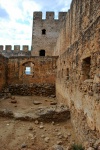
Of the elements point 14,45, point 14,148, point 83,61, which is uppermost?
point 14,45

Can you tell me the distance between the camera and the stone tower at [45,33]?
24281mm

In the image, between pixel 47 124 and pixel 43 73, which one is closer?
pixel 47 124

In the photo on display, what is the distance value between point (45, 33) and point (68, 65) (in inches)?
641

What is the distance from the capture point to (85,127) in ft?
17.7

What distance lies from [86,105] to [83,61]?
1567mm

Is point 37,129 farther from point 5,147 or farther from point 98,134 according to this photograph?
point 98,134

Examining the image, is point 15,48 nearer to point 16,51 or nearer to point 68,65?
point 16,51

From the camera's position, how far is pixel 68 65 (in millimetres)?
9148

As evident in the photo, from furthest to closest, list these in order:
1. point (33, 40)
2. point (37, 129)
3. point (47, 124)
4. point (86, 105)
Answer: point (33, 40)
point (47, 124)
point (37, 129)
point (86, 105)

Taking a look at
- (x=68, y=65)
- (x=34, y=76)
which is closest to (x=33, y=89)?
(x=34, y=76)

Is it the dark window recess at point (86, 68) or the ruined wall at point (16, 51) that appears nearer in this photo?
the dark window recess at point (86, 68)

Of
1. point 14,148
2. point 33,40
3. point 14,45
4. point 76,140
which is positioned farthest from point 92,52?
point 14,45

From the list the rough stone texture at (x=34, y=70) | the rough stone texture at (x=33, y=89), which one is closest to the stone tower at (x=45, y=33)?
the rough stone texture at (x=34, y=70)

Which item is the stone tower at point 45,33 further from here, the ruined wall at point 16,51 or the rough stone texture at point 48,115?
the rough stone texture at point 48,115
